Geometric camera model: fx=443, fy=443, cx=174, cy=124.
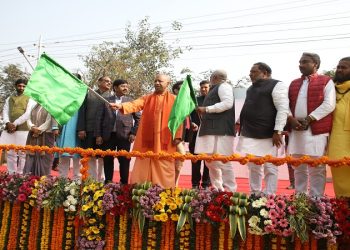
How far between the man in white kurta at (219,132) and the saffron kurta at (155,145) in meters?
0.35

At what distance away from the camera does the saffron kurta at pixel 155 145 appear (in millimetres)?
5254

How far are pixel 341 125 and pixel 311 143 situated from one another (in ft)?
1.11

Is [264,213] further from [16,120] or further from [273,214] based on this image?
[16,120]

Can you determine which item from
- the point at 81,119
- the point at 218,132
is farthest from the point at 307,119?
the point at 81,119

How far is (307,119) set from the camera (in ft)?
14.6

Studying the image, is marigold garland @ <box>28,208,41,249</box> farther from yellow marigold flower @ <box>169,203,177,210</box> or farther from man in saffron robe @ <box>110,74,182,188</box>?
yellow marigold flower @ <box>169,203,177,210</box>

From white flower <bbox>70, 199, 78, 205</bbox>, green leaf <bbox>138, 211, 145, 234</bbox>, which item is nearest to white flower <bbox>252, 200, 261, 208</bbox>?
green leaf <bbox>138, 211, 145, 234</bbox>

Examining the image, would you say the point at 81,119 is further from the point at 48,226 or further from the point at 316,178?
the point at 316,178

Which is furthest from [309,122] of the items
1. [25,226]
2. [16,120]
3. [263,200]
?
[16,120]

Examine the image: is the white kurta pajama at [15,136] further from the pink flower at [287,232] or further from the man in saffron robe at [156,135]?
the pink flower at [287,232]

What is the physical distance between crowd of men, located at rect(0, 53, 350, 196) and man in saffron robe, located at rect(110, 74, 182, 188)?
0.01 meters

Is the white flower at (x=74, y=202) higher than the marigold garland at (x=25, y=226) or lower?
higher

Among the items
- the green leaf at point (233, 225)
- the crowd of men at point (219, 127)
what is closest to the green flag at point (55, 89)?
the crowd of men at point (219, 127)

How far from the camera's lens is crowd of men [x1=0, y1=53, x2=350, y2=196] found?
14.5ft
